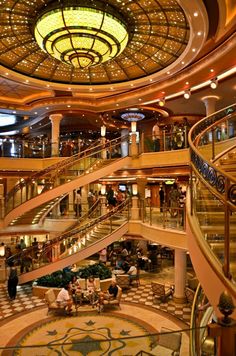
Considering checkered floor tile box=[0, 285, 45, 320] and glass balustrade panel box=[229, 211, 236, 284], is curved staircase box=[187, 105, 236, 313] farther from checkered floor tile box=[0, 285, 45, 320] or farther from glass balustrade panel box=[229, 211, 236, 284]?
checkered floor tile box=[0, 285, 45, 320]

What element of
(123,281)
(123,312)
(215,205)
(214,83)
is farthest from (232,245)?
(123,281)

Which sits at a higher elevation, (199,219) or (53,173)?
(53,173)

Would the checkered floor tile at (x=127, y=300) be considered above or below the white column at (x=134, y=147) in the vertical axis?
below

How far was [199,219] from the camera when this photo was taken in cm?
471

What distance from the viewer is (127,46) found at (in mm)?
10672

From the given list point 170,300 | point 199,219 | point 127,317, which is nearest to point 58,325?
point 127,317

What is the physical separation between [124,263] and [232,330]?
14.0 meters

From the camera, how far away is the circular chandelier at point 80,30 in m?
8.13

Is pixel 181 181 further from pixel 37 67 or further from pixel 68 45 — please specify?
pixel 68 45

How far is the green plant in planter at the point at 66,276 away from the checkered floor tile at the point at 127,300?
713 mm

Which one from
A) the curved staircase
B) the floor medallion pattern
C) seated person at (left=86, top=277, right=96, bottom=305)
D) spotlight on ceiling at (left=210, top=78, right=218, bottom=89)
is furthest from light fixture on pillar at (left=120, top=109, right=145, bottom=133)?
the curved staircase

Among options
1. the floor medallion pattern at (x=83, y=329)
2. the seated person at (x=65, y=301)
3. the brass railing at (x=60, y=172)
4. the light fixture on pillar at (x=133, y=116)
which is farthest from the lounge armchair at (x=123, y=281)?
the light fixture on pillar at (x=133, y=116)

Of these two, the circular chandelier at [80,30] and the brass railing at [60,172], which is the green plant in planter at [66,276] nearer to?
the brass railing at [60,172]

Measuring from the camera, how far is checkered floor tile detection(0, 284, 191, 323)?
10.9 m
